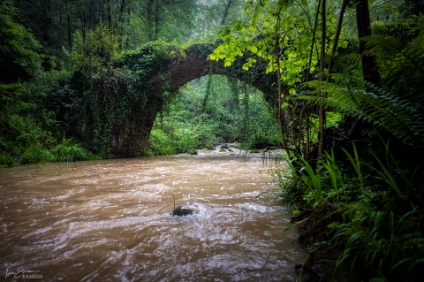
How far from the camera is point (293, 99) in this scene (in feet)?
10.2

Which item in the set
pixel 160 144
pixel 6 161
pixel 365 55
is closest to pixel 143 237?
pixel 365 55

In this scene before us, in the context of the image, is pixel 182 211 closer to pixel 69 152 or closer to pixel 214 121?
pixel 69 152

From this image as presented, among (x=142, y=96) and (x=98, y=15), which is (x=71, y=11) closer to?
(x=98, y=15)

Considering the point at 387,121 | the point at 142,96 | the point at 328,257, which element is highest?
the point at 142,96

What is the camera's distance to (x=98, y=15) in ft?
49.5

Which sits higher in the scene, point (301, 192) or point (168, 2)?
point (168, 2)

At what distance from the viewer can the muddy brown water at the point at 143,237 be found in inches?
59.6

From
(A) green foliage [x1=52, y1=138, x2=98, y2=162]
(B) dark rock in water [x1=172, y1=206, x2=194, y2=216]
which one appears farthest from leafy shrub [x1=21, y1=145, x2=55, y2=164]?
(B) dark rock in water [x1=172, y1=206, x2=194, y2=216]

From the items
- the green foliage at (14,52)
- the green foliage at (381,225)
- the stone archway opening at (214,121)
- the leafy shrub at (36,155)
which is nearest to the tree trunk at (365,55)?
the green foliage at (381,225)

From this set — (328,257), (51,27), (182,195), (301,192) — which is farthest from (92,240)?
(51,27)

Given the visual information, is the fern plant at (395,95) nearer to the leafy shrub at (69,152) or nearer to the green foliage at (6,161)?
the green foliage at (6,161)

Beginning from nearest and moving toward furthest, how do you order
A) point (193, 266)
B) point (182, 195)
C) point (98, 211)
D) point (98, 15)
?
point (193, 266) < point (98, 211) < point (182, 195) < point (98, 15)

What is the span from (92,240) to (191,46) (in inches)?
366

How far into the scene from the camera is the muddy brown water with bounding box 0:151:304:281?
1.51m
